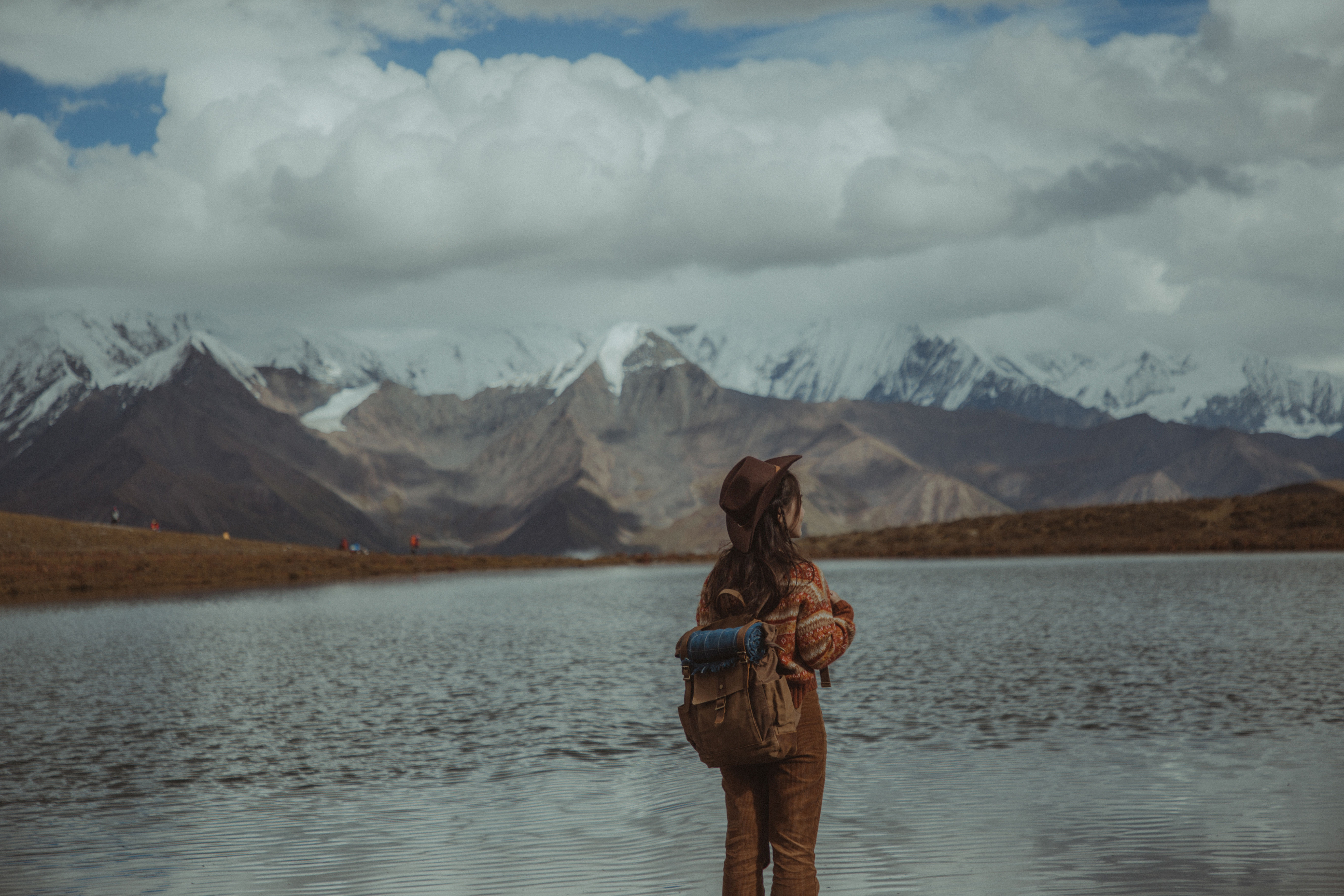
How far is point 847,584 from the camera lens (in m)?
60.9

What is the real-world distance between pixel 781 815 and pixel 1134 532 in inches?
4031

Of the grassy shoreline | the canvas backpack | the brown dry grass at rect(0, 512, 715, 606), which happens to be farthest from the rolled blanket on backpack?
the grassy shoreline

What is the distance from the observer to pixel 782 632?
841cm

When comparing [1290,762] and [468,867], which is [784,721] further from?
[1290,762]

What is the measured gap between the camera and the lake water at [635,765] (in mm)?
11547

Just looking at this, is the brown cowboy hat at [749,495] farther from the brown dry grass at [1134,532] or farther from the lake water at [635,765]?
the brown dry grass at [1134,532]

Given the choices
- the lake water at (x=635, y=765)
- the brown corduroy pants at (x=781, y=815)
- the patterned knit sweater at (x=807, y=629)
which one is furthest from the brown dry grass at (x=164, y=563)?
the patterned knit sweater at (x=807, y=629)

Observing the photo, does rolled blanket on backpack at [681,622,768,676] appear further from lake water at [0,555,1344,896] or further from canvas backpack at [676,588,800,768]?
lake water at [0,555,1344,896]

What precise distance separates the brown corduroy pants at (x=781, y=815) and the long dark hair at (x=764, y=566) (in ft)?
2.18

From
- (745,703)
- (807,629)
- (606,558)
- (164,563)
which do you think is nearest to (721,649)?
(745,703)

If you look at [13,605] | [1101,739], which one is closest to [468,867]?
[1101,739]

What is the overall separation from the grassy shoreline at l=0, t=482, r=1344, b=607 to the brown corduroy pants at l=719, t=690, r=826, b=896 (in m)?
65.8

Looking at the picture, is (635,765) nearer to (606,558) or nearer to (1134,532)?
(1134,532)

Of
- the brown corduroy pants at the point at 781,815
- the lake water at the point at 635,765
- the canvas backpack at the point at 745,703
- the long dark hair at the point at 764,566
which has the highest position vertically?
the long dark hair at the point at 764,566
